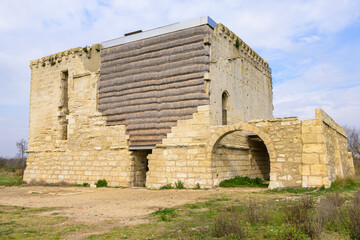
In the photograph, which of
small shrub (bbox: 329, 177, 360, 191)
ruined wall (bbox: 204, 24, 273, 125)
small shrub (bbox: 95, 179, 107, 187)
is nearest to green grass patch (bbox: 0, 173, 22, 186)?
small shrub (bbox: 95, 179, 107, 187)

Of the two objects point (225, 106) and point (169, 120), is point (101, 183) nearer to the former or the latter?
point (169, 120)

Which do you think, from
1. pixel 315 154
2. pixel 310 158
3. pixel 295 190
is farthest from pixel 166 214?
pixel 315 154

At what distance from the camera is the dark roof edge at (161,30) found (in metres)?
12.4

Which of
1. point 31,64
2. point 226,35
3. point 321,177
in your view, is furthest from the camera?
point 31,64

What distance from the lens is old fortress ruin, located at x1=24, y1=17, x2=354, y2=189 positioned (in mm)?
10836

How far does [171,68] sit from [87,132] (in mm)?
5386

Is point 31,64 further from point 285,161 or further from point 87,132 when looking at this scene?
point 285,161

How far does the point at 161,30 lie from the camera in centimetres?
1338

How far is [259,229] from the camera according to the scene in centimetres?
484

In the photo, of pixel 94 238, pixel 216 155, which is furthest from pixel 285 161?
pixel 94 238

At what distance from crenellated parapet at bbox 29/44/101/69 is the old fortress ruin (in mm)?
70

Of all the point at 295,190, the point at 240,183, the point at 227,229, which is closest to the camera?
the point at 227,229

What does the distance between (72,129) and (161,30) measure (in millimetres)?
6673

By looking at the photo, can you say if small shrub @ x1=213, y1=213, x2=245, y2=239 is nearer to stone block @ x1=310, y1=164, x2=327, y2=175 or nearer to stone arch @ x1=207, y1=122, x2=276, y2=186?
stone block @ x1=310, y1=164, x2=327, y2=175
